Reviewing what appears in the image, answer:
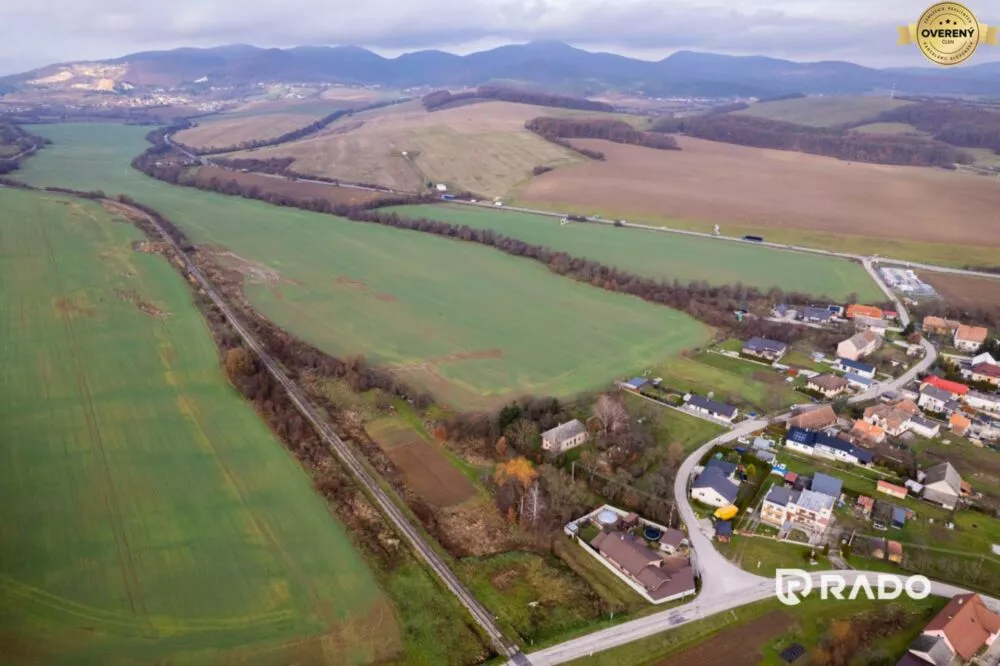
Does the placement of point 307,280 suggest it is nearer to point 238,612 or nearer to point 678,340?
point 678,340

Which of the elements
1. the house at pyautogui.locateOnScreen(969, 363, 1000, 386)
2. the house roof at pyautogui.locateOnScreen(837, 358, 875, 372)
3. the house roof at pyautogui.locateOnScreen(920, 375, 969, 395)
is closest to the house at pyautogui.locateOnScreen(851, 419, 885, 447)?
the house roof at pyautogui.locateOnScreen(920, 375, 969, 395)

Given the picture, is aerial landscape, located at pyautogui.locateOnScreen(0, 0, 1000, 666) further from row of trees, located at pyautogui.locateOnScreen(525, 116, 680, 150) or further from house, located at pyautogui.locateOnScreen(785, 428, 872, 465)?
row of trees, located at pyautogui.locateOnScreen(525, 116, 680, 150)

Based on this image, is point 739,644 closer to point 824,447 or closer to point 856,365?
point 824,447

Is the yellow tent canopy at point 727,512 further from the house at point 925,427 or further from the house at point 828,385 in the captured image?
the house at point 828,385

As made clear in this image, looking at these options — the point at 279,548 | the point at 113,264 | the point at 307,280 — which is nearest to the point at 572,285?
the point at 307,280

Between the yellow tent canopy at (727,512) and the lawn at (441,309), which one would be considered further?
the lawn at (441,309)

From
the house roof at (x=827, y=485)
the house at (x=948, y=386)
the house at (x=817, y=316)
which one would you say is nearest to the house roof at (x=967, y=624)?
the house roof at (x=827, y=485)

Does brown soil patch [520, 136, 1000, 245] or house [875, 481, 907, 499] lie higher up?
brown soil patch [520, 136, 1000, 245]
